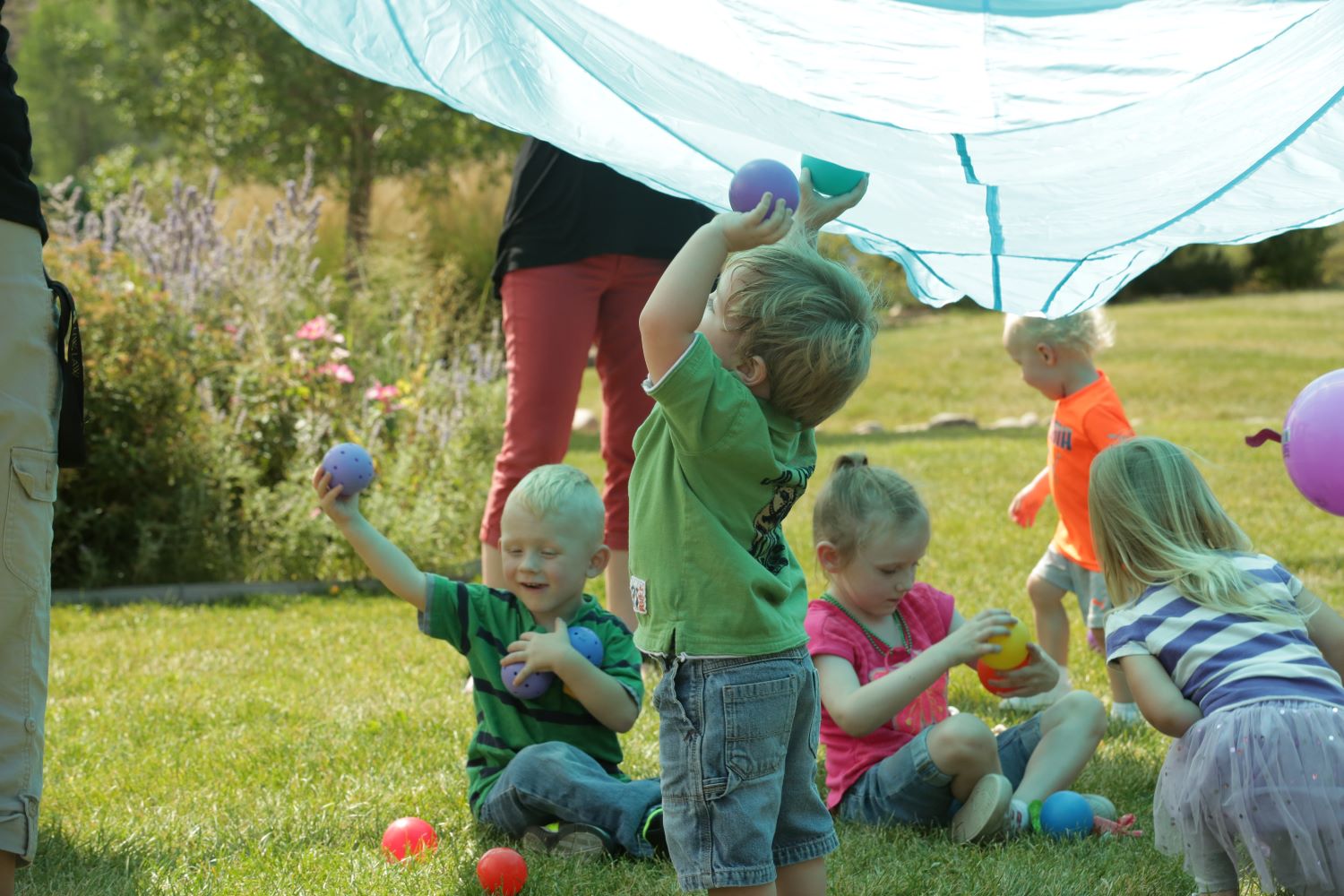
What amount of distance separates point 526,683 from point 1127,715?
2.09m

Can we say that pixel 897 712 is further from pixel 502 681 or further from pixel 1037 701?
pixel 1037 701

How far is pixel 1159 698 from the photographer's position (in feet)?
9.41

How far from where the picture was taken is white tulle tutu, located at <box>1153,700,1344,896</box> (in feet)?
8.73

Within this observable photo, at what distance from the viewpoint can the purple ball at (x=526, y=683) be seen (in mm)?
3297

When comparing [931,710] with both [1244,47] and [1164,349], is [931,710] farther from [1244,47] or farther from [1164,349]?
[1164,349]

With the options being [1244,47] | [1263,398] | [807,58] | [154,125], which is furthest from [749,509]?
[154,125]

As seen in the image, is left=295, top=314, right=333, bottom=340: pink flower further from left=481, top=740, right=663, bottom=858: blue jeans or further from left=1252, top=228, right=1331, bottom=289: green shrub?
left=1252, top=228, right=1331, bottom=289: green shrub

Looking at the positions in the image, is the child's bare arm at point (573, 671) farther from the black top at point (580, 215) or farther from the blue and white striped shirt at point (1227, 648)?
the black top at point (580, 215)

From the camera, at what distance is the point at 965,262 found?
11.2 feet

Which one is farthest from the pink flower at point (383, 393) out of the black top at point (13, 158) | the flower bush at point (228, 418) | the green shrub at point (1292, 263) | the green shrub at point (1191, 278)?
the green shrub at point (1292, 263)

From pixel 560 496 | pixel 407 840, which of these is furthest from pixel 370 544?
pixel 407 840

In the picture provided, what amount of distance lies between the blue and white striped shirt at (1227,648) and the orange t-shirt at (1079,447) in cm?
171

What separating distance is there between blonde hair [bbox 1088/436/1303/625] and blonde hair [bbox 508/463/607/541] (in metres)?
1.20

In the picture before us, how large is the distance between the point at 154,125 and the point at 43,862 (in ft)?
50.1
